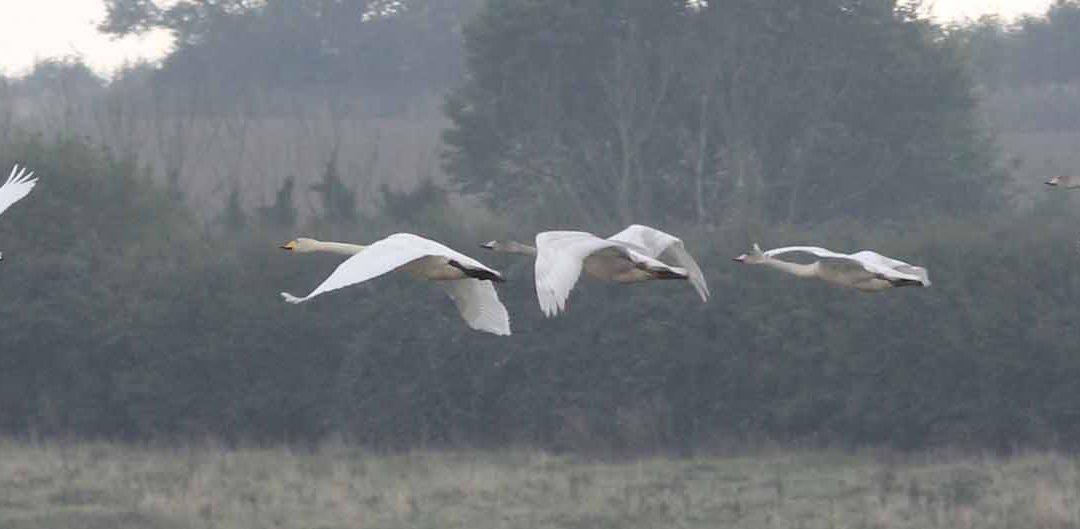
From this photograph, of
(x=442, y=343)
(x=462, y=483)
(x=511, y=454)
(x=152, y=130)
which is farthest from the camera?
(x=152, y=130)

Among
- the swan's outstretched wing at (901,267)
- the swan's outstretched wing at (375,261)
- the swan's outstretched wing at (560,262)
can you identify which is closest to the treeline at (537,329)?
the swan's outstretched wing at (901,267)

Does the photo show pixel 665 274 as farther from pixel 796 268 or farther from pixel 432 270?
pixel 796 268

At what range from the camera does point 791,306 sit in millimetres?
30188

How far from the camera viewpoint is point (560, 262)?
11680mm

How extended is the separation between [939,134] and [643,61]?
228 inches

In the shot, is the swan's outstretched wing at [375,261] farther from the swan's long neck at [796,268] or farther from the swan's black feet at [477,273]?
the swan's long neck at [796,268]

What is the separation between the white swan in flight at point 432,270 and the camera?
11367mm

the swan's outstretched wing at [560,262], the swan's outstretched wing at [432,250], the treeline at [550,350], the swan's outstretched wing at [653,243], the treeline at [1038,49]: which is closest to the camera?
the swan's outstretched wing at [560,262]

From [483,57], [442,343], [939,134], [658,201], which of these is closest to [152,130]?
[483,57]

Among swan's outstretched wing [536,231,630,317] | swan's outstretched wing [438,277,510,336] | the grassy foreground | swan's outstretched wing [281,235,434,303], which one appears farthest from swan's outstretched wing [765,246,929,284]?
the grassy foreground

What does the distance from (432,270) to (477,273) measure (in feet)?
2.15

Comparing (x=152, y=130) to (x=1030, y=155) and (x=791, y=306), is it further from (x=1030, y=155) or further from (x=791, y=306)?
(x=791, y=306)

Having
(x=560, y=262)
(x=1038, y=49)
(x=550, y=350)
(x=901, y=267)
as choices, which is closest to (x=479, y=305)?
(x=560, y=262)

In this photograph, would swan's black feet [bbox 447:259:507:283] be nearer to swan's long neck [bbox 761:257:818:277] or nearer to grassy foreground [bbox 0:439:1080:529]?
swan's long neck [bbox 761:257:818:277]
